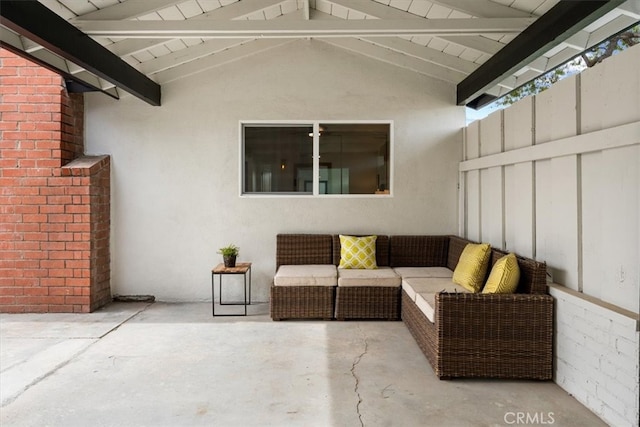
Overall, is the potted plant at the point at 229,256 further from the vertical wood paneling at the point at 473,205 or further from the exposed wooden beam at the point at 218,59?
the vertical wood paneling at the point at 473,205

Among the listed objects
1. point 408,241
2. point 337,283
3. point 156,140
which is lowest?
point 337,283

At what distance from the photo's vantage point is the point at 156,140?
19.3 ft

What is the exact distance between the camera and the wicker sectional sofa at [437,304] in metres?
3.29

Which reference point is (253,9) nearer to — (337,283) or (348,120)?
(348,120)

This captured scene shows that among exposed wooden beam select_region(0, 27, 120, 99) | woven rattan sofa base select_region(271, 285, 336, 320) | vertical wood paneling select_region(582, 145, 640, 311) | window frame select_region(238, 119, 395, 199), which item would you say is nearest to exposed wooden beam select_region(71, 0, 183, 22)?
exposed wooden beam select_region(0, 27, 120, 99)

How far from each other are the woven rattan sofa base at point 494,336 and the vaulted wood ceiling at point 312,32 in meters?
2.04

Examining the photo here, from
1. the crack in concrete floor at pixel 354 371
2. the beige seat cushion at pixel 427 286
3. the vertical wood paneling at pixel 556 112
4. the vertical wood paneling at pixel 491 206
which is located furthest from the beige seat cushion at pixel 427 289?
the vertical wood paneling at pixel 556 112

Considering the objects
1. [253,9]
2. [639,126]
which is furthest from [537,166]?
[253,9]

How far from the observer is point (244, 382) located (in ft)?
10.8

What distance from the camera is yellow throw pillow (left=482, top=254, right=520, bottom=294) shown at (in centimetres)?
346

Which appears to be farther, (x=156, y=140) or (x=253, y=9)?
(x=156, y=140)

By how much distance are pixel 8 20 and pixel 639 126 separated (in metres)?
4.06

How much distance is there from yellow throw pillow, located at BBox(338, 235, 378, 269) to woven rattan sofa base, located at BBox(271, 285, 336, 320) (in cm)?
56

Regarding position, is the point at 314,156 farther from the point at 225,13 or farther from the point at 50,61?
the point at 50,61
